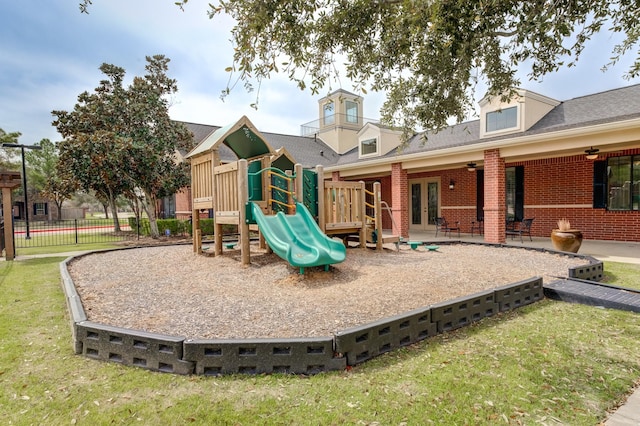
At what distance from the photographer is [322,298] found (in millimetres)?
4395

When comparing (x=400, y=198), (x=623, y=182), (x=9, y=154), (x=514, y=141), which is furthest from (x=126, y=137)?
(x=9, y=154)

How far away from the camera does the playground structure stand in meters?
6.46

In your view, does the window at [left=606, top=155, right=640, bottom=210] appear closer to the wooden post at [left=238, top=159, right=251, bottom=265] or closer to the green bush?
the wooden post at [left=238, top=159, right=251, bottom=265]

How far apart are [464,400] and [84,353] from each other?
3284 millimetres

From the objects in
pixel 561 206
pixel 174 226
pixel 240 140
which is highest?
pixel 240 140

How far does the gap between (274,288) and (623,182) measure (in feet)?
39.8

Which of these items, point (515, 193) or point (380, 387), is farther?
point (515, 193)

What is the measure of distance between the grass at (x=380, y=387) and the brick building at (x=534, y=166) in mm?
6666

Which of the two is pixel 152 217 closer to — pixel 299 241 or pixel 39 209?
pixel 299 241

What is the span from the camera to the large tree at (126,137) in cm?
1322

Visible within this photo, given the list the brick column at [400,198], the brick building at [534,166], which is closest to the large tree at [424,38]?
the brick building at [534,166]

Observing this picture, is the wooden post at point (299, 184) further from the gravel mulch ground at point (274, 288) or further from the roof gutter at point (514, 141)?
the roof gutter at point (514, 141)

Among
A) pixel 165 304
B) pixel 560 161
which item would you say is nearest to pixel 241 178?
pixel 165 304

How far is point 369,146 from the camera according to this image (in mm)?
16969
